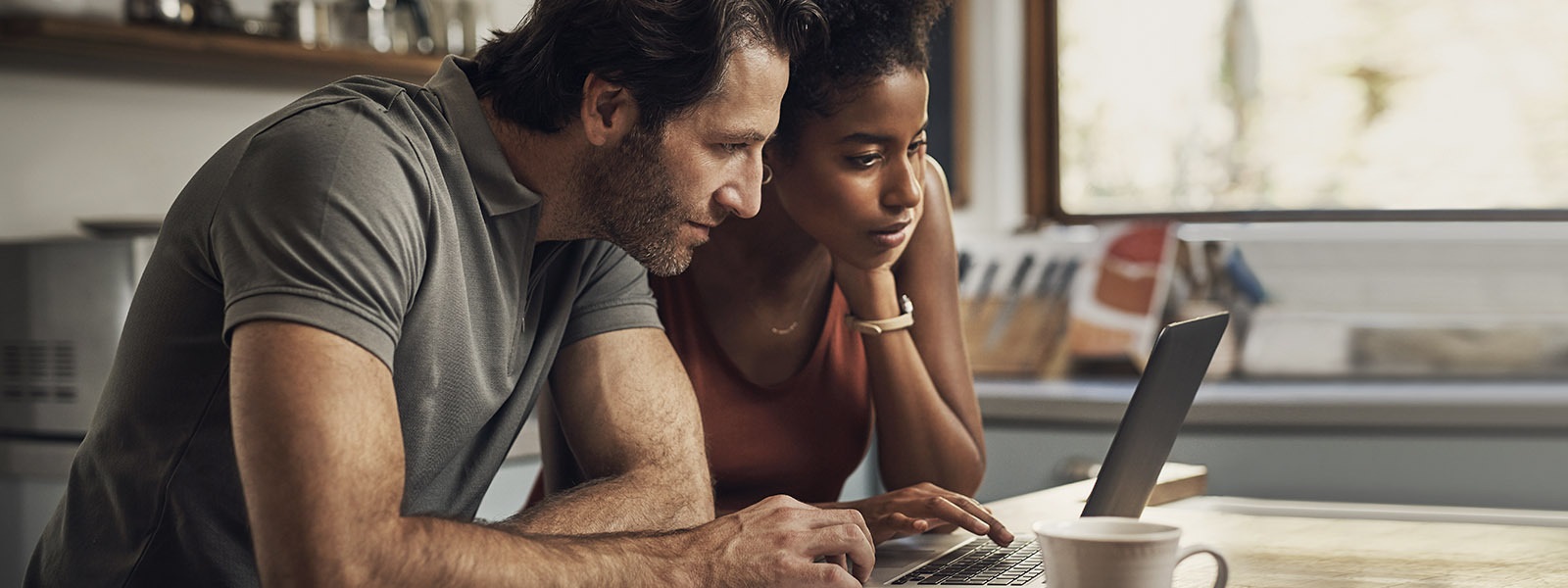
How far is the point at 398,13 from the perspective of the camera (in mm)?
2840

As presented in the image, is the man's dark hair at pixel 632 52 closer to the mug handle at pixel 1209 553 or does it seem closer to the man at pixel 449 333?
the man at pixel 449 333

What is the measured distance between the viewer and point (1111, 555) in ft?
3.22

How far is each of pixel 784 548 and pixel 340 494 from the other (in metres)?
0.36

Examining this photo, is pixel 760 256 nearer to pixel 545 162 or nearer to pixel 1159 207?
pixel 545 162

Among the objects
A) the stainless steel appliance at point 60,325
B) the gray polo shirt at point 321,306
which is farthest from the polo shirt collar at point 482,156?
the stainless steel appliance at point 60,325

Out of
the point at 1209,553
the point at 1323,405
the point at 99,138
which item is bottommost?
the point at 1323,405

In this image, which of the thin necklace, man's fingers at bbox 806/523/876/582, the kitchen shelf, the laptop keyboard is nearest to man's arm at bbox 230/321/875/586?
man's fingers at bbox 806/523/876/582

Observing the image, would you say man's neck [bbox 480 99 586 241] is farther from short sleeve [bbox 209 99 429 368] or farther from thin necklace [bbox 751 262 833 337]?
thin necklace [bbox 751 262 833 337]

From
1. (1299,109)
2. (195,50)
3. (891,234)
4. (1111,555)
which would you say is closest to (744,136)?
(891,234)

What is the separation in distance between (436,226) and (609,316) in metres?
0.32

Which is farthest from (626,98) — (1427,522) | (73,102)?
(73,102)

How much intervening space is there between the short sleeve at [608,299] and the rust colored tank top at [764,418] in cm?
18

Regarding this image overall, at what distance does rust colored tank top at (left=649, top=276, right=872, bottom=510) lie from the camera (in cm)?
169

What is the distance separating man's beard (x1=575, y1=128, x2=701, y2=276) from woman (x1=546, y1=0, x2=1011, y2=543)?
26 centimetres
